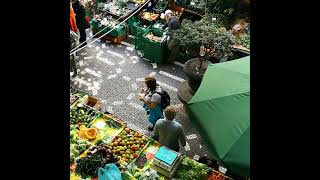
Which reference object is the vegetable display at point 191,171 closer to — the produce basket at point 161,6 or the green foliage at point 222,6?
the green foliage at point 222,6

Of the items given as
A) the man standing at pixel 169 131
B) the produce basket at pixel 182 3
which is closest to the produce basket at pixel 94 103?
the man standing at pixel 169 131

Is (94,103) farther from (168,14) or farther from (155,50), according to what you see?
(168,14)

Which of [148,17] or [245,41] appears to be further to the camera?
[148,17]

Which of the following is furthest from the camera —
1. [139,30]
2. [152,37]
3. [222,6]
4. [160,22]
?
[160,22]

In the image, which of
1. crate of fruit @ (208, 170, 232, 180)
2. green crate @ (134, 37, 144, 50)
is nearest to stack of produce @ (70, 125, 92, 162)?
crate of fruit @ (208, 170, 232, 180)

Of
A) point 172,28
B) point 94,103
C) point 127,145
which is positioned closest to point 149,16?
point 172,28

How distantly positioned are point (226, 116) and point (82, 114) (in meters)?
3.35

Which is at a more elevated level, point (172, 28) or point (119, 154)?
point (172, 28)

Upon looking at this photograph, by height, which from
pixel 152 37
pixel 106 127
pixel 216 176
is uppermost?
pixel 152 37

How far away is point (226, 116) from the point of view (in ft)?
16.0

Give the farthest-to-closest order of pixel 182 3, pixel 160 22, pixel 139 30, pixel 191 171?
pixel 182 3 → pixel 160 22 → pixel 139 30 → pixel 191 171
